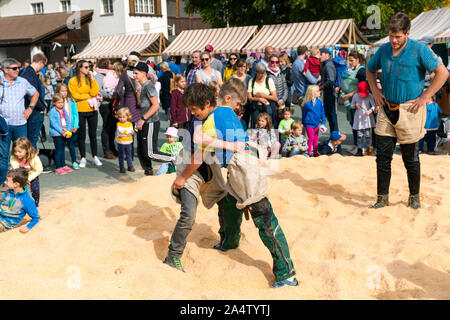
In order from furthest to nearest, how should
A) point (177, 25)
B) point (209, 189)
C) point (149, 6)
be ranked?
point (177, 25)
point (149, 6)
point (209, 189)

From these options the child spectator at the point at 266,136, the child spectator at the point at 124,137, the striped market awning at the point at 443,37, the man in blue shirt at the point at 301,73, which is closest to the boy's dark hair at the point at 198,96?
the child spectator at the point at 266,136

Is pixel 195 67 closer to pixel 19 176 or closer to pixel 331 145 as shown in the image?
pixel 331 145

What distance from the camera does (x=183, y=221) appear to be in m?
4.12

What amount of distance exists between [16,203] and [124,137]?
3125mm

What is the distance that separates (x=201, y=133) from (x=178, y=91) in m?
5.36

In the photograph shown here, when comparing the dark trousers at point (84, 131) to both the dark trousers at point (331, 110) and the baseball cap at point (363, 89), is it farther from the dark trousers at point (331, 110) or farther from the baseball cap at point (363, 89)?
the baseball cap at point (363, 89)

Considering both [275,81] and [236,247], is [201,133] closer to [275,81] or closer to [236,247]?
[236,247]

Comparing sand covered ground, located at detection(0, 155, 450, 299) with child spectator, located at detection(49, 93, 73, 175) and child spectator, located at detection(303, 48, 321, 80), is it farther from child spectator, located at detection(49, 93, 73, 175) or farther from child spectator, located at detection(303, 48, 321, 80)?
child spectator, located at detection(303, 48, 321, 80)

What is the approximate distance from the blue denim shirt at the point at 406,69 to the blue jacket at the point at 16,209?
13.8 feet

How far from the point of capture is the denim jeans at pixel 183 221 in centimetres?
411

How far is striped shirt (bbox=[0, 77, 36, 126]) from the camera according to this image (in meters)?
7.49

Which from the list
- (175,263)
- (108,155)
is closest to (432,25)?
(108,155)
